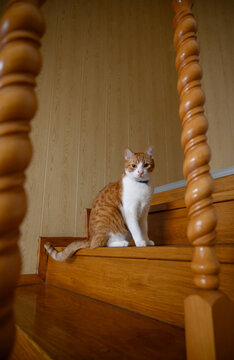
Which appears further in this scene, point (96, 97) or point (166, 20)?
point (166, 20)

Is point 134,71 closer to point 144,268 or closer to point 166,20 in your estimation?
point 166,20

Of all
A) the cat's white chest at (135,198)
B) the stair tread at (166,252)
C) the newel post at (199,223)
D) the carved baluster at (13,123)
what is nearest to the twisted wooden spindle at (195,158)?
the newel post at (199,223)

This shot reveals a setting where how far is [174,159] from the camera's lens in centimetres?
267

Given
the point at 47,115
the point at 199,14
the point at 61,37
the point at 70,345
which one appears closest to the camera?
the point at 70,345

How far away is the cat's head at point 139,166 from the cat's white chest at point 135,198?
49 millimetres

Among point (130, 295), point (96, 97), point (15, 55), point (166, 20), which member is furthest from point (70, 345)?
point (166, 20)

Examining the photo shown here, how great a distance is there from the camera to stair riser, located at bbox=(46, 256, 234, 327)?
0.69 m

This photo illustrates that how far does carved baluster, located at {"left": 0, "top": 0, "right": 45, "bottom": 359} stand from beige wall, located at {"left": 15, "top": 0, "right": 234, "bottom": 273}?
1.38m

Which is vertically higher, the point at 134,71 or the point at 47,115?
the point at 134,71

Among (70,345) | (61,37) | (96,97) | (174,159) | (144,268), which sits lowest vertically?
(70,345)

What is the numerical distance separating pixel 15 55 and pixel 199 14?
3666 mm

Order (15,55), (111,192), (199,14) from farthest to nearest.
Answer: (199,14) < (111,192) < (15,55)

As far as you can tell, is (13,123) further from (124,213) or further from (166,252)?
(124,213)

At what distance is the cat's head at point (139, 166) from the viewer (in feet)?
4.33
